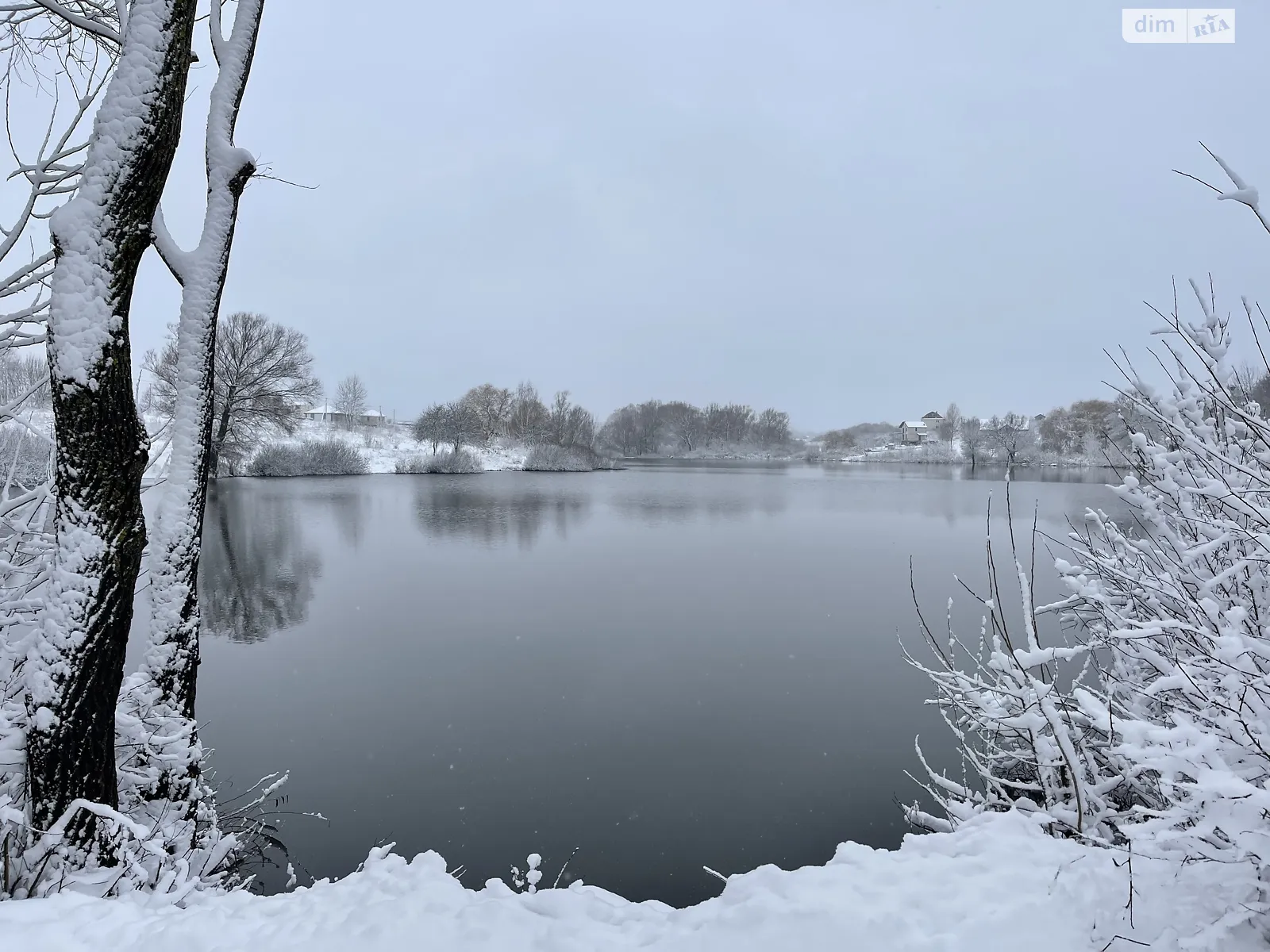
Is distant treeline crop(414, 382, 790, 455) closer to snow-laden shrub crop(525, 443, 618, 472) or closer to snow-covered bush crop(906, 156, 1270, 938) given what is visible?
snow-laden shrub crop(525, 443, 618, 472)

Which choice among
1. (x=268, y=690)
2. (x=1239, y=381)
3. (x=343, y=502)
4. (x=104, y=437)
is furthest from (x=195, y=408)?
(x=343, y=502)

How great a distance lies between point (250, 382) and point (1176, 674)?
32.4m

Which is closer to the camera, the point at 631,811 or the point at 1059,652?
the point at 1059,652

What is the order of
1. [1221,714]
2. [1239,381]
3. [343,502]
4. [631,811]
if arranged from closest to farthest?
[1221,714]
[1239,381]
[631,811]
[343,502]

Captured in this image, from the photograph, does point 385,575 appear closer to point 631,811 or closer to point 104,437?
point 631,811

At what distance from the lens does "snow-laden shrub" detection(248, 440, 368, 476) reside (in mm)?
30609

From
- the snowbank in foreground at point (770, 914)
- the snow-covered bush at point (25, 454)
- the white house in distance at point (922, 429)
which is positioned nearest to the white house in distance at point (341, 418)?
the snow-covered bush at point (25, 454)

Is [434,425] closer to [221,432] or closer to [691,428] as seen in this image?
[221,432]

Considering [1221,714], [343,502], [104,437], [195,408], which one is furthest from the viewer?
[343,502]

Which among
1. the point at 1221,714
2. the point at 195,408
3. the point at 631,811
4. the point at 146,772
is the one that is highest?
the point at 195,408

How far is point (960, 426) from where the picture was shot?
2467 inches

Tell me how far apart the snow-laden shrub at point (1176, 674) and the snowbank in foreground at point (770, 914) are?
15cm

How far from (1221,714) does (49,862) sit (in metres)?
4.28

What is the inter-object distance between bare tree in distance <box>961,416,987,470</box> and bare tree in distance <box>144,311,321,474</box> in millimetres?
47999
